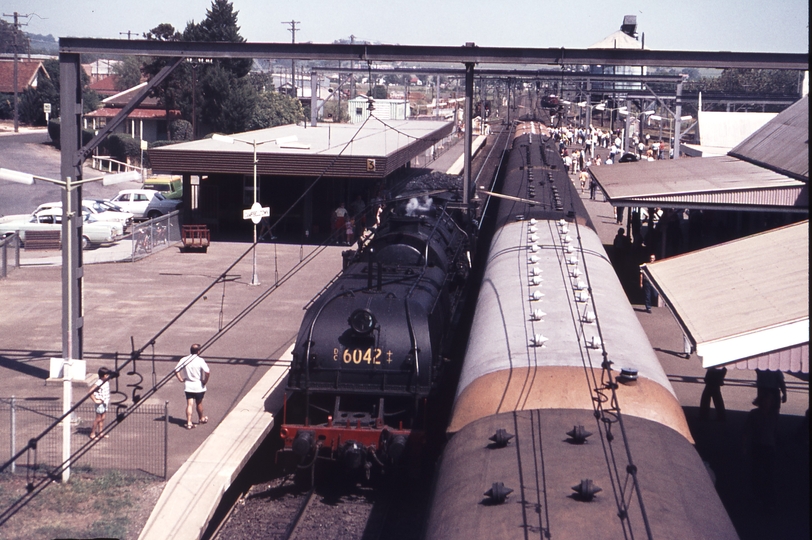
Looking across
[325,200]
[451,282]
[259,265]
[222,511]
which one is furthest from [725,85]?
[222,511]

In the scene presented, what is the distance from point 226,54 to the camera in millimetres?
14164

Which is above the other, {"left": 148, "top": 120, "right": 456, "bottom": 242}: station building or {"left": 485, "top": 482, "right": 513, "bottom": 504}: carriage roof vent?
{"left": 148, "top": 120, "right": 456, "bottom": 242}: station building

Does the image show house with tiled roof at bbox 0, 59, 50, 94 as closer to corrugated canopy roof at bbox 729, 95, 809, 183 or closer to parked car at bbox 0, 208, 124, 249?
parked car at bbox 0, 208, 124, 249

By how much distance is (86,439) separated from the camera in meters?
12.8

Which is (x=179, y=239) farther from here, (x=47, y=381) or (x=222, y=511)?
(x=222, y=511)

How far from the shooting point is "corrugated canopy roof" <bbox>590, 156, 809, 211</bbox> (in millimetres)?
18031

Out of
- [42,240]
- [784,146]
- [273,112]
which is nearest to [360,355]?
[784,146]

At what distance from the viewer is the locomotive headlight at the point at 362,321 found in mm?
10945

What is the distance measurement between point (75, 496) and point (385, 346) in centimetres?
437

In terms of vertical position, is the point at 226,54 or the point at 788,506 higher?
the point at 226,54

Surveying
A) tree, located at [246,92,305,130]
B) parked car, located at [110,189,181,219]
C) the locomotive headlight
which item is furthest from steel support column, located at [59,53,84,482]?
tree, located at [246,92,305,130]

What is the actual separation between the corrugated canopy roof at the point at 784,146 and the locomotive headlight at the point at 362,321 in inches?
466

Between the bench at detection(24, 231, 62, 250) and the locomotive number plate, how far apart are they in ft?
70.1

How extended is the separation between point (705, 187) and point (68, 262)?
13.4 metres
